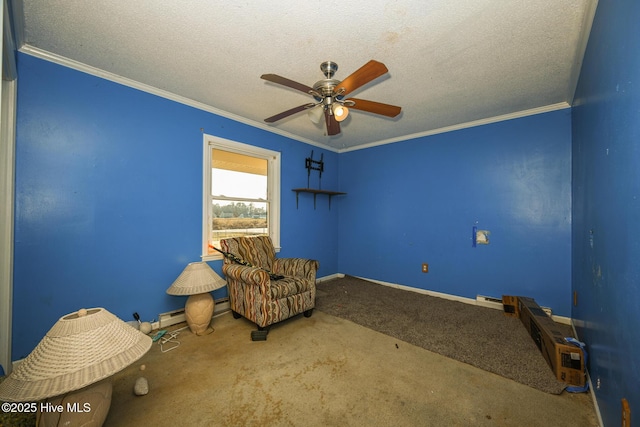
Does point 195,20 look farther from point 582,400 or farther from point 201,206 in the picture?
point 582,400

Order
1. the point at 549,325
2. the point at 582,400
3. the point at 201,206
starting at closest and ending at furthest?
the point at 582,400 < the point at 549,325 < the point at 201,206

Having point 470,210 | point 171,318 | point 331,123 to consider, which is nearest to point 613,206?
point 331,123

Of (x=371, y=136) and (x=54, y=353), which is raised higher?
(x=371, y=136)

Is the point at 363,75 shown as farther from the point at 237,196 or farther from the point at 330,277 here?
the point at 330,277

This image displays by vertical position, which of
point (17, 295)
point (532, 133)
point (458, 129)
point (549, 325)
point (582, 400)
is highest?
point (458, 129)

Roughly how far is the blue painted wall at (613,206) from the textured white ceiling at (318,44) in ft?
1.30

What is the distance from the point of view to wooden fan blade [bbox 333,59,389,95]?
1527 millimetres

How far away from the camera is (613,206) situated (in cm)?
132

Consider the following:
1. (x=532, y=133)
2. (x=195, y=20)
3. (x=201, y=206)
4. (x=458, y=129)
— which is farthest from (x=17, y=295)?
(x=532, y=133)

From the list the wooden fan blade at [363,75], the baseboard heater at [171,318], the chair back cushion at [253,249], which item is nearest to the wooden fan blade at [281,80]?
the wooden fan blade at [363,75]

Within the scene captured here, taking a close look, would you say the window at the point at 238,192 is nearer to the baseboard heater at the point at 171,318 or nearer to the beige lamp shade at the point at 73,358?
the baseboard heater at the point at 171,318

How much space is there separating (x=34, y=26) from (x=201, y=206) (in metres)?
1.83

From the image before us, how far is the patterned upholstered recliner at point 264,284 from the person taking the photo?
248cm

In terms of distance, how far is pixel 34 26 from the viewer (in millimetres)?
1767
